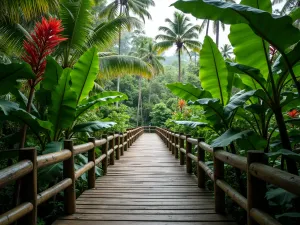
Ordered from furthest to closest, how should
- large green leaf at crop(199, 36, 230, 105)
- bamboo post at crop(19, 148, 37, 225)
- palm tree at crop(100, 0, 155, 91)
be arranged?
1. palm tree at crop(100, 0, 155, 91)
2. large green leaf at crop(199, 36, 230, 105)
3. bamboo post at crop(19, 148, 37, 225)

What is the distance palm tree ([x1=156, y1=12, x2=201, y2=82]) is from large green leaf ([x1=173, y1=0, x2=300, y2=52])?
24951 mm

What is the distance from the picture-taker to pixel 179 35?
89.9 ft

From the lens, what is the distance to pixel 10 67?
331cm

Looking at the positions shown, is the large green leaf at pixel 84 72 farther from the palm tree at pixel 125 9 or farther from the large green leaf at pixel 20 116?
the palm tree at pixel 125 9

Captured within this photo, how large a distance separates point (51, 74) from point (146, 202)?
7.81ft

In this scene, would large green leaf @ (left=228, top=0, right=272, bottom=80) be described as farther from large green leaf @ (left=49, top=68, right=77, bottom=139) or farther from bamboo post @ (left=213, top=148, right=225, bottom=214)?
large green leaf @ (left=49, top=68, right=77, bottom=139)

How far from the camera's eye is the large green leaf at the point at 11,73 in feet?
10.8

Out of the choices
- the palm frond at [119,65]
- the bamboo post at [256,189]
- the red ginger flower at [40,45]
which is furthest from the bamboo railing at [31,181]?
the palm frond at [119,65]

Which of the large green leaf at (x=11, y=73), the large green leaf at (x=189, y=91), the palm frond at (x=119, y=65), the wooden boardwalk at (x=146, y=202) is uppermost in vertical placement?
the palm frond at (x=119, y=65)

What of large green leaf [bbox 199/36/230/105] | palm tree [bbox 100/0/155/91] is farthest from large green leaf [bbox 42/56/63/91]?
palm tree [bbox 100/0/155/91]

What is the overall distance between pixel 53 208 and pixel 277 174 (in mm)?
3633

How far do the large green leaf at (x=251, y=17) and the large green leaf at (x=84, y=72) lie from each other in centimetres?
282

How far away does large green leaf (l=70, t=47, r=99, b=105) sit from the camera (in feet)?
15.3

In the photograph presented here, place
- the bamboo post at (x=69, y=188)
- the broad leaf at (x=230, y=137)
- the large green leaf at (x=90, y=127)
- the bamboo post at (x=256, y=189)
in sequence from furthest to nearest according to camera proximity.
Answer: the large green leaf at (x=90, y=127)
the bamboo post at (x=69, y=188)
the broad leaf at (x=230, y=137)
the bamboo post at (x=256, y=189)
